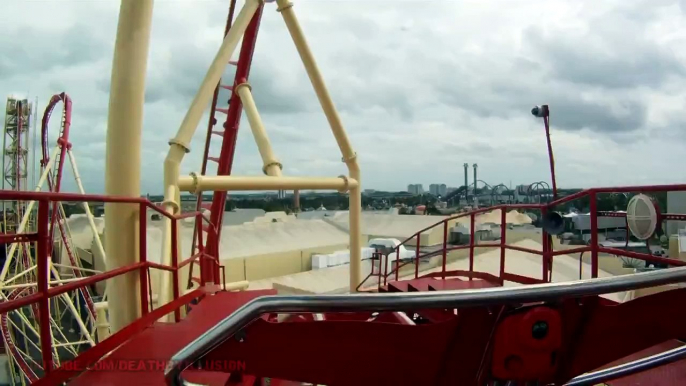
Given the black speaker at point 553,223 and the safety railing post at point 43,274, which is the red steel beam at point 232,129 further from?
the safety railing post at point 43,274

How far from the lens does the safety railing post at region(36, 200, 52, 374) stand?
264cm

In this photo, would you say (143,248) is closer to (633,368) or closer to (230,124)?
(633,368)

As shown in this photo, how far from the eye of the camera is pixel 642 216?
473 cm

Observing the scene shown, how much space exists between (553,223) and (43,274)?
5668 millimetres

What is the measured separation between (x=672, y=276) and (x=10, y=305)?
3201 millimetres

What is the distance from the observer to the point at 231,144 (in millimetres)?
10547

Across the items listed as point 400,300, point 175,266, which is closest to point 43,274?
point 400,300

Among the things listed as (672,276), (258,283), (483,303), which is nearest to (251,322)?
(483,303)

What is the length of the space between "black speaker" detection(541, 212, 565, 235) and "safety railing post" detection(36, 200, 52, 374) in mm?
5619

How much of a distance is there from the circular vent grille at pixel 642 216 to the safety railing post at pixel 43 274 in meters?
5.19

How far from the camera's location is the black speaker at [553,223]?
6043mm

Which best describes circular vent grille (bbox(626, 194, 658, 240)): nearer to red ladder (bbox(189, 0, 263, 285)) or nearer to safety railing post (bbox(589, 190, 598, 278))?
safety railing post (bbox(589, 190, 598, 278))

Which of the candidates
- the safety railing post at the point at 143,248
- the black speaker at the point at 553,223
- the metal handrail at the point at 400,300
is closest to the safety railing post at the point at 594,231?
the black speaker at the point at 553,223

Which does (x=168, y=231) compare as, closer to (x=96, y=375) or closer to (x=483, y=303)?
(x=96, y=375)
